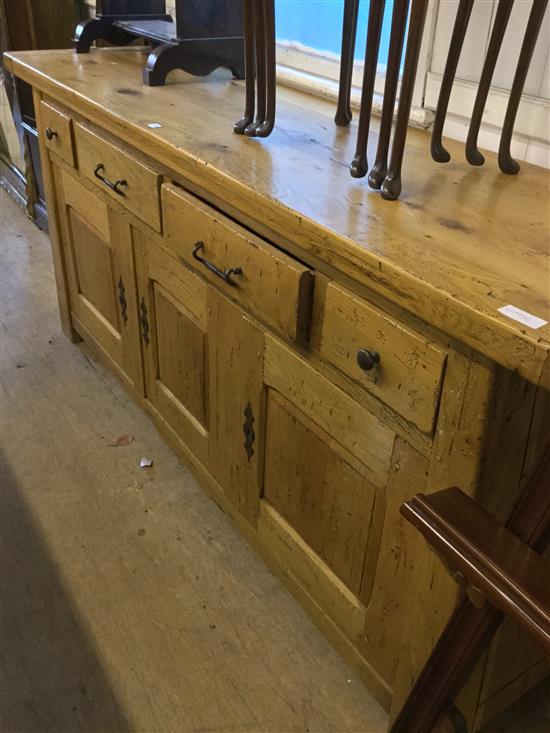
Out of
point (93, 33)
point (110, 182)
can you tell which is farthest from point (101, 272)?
point (93, 33)

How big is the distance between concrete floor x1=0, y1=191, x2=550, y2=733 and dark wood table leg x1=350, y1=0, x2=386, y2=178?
0.92 metres

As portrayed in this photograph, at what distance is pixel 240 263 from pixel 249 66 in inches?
16.4

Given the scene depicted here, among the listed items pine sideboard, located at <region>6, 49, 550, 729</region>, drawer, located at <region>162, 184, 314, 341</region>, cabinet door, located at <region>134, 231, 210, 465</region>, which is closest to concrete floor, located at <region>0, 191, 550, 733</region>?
pine sideboard, located at <region>6, 49, 550, 729</region>

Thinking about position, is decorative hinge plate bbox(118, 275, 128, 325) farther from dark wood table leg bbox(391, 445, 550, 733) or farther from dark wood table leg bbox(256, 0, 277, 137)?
dark wood table leg bbox(391, 445, 550, 733)

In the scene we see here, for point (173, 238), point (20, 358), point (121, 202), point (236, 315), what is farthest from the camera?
point (20, 358)

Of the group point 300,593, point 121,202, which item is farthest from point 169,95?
point 300,593

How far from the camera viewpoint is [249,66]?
→ 1.29 m

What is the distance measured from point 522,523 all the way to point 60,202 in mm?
1631

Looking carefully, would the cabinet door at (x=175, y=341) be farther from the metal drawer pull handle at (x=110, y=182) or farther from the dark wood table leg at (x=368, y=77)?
the dark wood table leg at (x=368, y=77)

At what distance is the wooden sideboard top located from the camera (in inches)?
30.9

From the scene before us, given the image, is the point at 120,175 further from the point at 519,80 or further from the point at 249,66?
the point at 519,80

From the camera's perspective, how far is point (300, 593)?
1.37 m

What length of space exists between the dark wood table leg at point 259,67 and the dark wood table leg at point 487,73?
390 millimetres

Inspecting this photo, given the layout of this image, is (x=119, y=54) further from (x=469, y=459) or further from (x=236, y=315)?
(x=469, y=459)
